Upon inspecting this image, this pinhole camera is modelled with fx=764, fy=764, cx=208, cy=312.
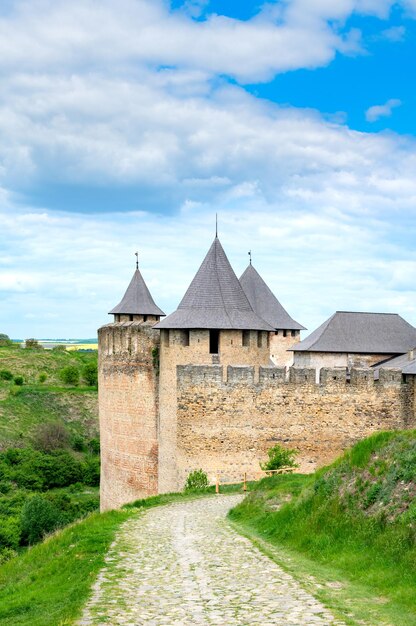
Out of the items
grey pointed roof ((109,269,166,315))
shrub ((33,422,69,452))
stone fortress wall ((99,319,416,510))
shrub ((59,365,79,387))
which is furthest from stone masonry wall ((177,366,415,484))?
shrub ((59,365,79,387))

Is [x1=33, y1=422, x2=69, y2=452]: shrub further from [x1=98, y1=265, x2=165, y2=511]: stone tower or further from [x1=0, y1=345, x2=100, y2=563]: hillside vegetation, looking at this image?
Answer: [x1=98, y1=265, x2=165, y2=511]: stone tower

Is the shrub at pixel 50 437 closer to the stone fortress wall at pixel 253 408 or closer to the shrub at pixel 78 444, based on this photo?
the shrub at pixel 78 444

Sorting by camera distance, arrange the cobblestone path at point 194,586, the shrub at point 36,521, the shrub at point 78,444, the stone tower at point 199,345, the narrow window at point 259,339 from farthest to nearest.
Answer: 1. the shrub at point 78,444
2. the shrub at point 36,521
3. the narrow window at point 259,339
4. the stone tower at point 199,345
5. the cobblestone path at point 194,586

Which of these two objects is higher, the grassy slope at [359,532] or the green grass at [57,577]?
the grassy slope at [359,532]

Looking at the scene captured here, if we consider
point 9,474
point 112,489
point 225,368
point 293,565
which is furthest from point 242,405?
point 9,474

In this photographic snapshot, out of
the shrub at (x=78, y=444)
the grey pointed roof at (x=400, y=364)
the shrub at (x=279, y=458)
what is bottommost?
the shrub at (x=78, y=444)

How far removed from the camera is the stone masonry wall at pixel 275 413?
811 inches

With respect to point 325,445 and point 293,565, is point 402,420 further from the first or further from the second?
point 293,565

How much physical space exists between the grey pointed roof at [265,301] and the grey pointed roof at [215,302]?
965 centimetres

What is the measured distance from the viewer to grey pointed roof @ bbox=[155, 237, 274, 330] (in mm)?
21281

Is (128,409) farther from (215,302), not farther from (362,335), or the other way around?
(362,335)

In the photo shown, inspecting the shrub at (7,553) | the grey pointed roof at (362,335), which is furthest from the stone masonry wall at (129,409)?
the grey pointed roof at (362,335)

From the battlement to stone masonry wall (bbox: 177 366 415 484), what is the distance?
0.03m

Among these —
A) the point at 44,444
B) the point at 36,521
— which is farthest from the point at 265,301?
the point at 44,444
